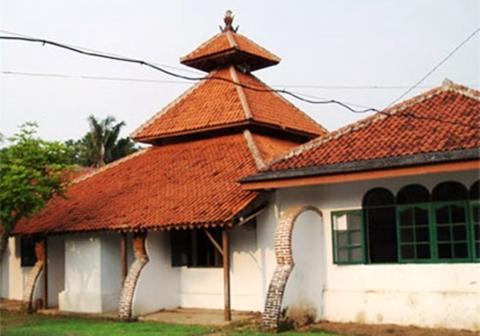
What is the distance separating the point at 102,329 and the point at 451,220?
7766mm

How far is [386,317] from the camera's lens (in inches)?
530

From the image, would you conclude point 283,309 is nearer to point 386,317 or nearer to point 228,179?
point 386,317

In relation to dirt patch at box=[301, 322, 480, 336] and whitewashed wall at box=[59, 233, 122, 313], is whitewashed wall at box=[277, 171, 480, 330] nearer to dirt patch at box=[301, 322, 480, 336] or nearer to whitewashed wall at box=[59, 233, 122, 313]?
dirt patch at box=[301, 322, 480, 336]

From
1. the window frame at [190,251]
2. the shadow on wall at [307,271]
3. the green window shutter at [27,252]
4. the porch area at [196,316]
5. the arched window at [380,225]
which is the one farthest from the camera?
the green window shutter at [27,252]

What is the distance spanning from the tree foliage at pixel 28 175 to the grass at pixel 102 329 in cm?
246

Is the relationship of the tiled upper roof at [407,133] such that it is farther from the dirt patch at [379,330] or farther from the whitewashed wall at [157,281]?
the whitewashed wall at [157,281]

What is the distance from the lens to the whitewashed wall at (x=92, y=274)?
58.3 ft

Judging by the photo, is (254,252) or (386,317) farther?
(254,252)

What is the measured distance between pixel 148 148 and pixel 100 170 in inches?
70.0

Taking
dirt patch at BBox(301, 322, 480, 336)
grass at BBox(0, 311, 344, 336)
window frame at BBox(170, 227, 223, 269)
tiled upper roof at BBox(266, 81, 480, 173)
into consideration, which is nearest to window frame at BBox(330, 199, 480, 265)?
tiled upper roof at BBox(266, 81, 480, 173)

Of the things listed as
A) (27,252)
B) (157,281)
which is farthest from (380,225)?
(27,252)

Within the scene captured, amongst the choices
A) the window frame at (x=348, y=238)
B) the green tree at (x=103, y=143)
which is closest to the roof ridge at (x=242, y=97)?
the window frame at (x=348, y=238)

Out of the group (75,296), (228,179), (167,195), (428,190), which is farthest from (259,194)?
(75,296)

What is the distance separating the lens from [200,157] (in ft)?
62.8
